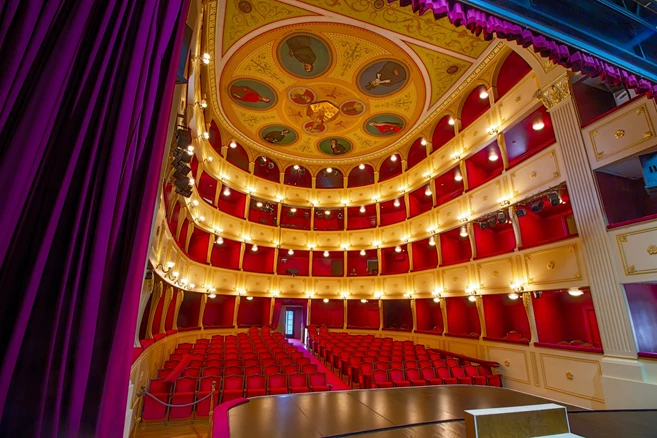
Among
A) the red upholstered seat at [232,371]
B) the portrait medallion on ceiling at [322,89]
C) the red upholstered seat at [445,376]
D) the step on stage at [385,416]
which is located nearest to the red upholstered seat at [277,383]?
the red upholstered seat at [232,371]

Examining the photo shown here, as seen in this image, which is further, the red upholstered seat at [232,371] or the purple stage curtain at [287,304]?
the purple stage curtain at [287,304]

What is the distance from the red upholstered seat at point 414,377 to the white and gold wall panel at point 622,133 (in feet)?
22.5

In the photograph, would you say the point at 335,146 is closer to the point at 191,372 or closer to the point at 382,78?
the point at 382,78

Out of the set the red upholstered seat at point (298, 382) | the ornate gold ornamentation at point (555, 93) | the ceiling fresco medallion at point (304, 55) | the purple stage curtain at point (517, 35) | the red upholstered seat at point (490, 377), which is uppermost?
the ceiling fresco medallion at point (304, 55)

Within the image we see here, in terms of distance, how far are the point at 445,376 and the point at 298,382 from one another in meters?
4.29

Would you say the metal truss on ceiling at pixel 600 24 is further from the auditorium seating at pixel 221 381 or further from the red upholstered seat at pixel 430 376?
the red upholstered seat at pixel 430 376

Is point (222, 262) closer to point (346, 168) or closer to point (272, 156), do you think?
point (272, 156)

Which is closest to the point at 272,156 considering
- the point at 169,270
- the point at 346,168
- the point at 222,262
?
the point at 346,168

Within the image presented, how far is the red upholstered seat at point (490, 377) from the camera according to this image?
847 cm

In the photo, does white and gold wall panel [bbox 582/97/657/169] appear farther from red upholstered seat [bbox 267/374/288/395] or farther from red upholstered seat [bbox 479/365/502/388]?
red upholstered seat [bbox 267/374/288/395]

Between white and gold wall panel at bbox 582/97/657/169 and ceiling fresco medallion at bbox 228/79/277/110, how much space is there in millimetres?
11533

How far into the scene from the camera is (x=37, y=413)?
1081 millimetres

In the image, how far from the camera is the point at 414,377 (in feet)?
25.0

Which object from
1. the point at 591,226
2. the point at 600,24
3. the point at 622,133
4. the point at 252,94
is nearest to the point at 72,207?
the point at 600,24
